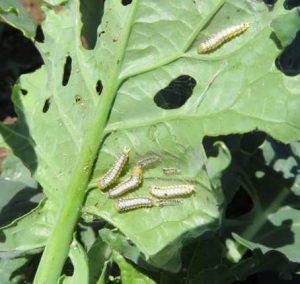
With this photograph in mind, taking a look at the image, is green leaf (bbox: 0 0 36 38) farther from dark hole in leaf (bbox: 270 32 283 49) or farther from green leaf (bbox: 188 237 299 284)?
green leaf (bbox: 188 237 299 284)

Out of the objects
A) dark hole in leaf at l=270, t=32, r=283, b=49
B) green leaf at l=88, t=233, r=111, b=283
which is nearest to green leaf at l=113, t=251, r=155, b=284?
green leaf at l=88, t=233, r=111, b=283

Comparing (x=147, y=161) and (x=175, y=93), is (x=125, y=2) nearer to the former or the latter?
(x=175, y=93)

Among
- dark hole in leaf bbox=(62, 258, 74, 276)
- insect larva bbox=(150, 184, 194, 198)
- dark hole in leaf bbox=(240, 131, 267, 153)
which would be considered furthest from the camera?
dark hole in leaf bbox=(62, 258, 74, 276)

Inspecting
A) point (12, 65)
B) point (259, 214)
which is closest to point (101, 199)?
point (259, 214)

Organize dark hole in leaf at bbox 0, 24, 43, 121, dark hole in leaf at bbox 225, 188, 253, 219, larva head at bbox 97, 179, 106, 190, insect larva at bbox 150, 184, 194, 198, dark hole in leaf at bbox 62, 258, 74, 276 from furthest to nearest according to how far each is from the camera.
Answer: dark hole in leaf at bbox 0, 24, 43, 121 → dark hole in leaf at bbox 225, 188, 253, 219 → dark hole in leaf at bbox 62, 258, 74, 276 → larva head at bbox 97, 179, 106, 190 → insect larva at bbox 150, 184, 194, 198

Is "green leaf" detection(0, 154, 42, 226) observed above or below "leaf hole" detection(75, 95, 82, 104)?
below

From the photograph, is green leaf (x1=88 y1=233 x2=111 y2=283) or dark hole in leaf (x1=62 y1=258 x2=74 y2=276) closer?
green leaf (x1=88 y1=233 x2=111 y2=283)

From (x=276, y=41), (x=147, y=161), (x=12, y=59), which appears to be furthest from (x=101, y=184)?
(x=12, y=59)
